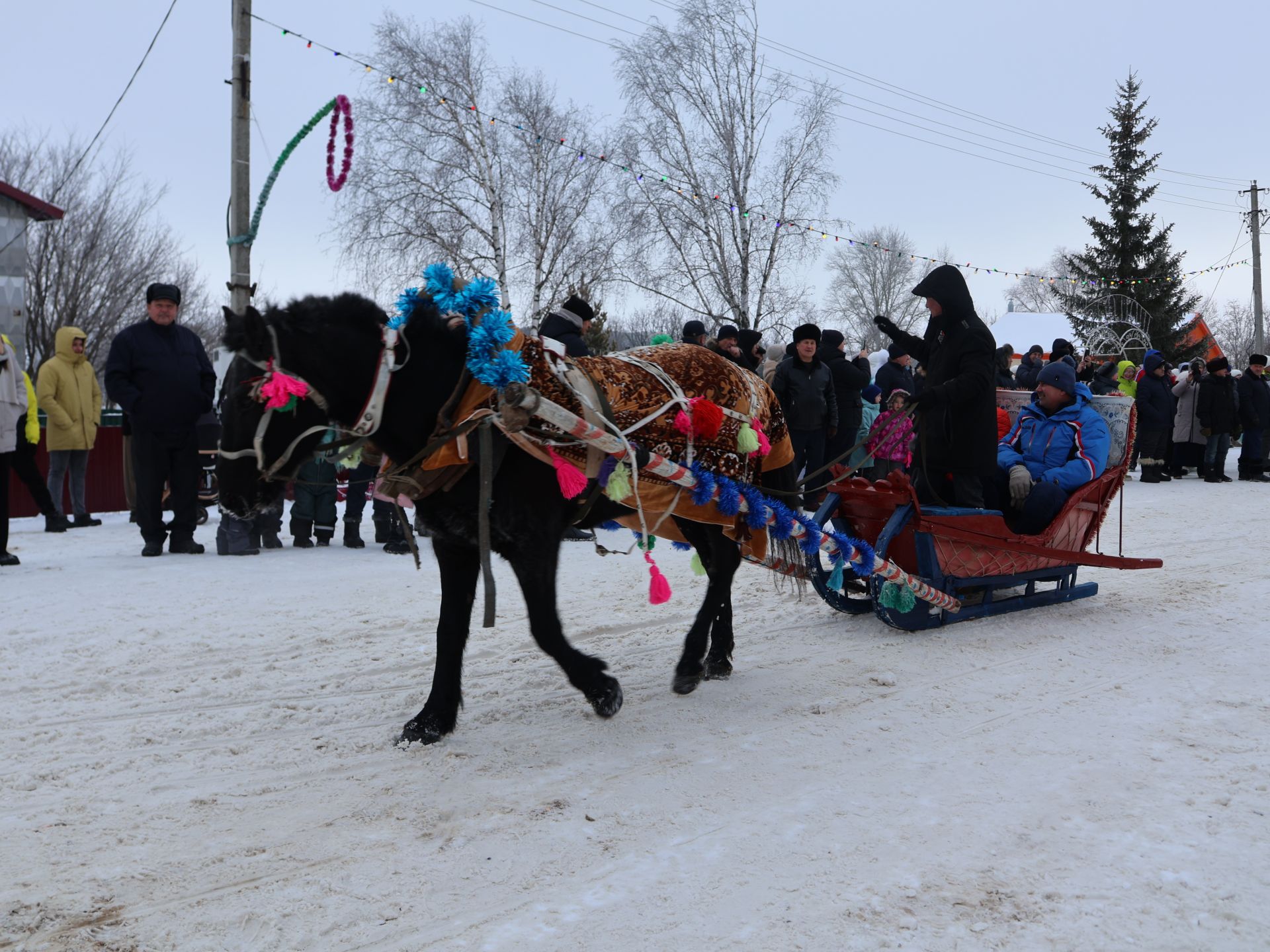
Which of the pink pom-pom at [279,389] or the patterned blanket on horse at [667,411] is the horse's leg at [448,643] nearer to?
the patterned blanket on horse at [667,411]

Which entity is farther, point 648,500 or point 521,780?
point 648,500

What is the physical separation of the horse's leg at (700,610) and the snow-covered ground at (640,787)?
0.13 meters

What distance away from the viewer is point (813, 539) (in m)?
5.00

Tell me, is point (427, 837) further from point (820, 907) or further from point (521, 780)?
point (820, 907)

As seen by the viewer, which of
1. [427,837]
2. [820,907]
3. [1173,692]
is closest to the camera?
[820,907]

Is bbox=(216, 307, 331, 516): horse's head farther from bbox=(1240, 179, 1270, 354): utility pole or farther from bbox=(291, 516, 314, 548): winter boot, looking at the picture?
bbox=(1240, 179, 1270, 354): utility pole

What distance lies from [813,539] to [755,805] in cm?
196

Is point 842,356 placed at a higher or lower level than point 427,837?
higher

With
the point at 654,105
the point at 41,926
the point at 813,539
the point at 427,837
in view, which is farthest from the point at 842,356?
the point at 654,105

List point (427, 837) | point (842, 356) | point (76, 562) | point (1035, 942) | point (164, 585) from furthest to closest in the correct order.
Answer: point (842, 356), point (76, 562), point (164, 585), point (427, 837), point (1035, 942)

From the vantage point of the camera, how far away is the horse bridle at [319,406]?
329 cm

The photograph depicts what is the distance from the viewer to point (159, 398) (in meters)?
7.95

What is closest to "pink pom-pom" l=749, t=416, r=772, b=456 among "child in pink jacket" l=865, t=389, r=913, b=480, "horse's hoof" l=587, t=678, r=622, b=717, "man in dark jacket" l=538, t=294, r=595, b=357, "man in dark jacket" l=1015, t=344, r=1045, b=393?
"child in pink jacket" l=865, t=389, r=913, b=480

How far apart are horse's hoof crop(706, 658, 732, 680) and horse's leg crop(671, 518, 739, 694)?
4cm
